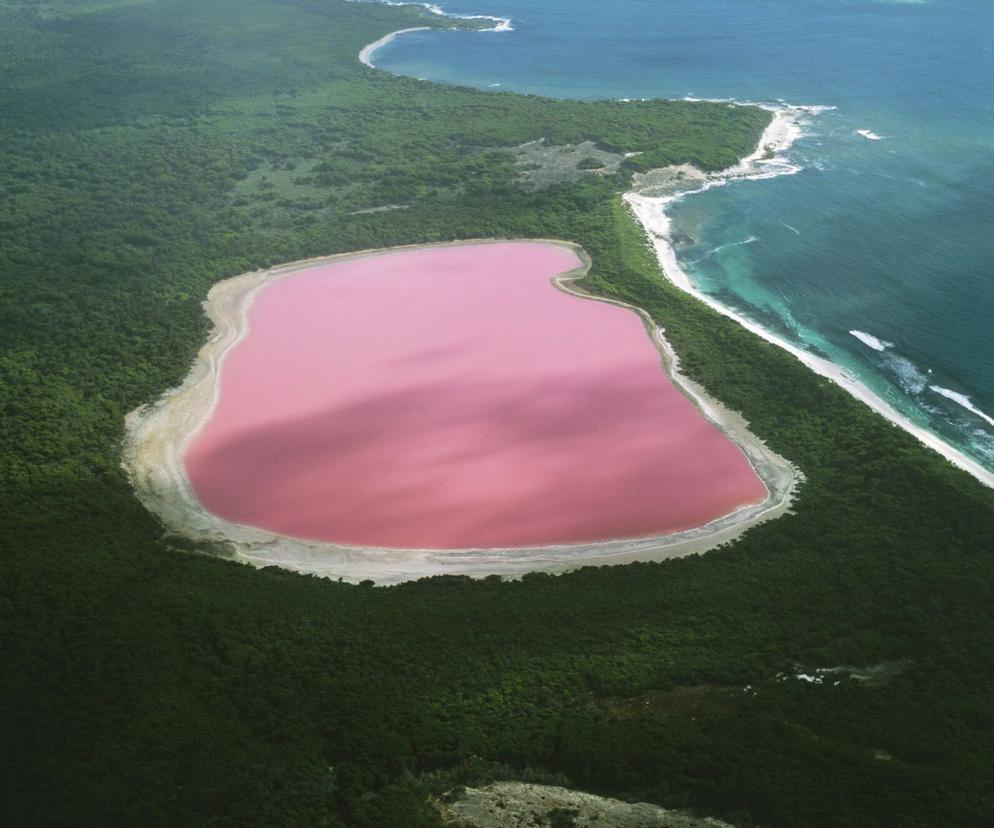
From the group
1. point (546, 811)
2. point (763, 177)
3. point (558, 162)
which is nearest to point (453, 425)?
point (546, 811)

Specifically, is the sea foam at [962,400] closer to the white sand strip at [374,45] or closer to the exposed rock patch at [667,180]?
the exposed rock patch at [667,180]

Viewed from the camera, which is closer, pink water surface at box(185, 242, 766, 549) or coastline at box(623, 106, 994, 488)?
pink water surface at box(185, 242, 766, 549)

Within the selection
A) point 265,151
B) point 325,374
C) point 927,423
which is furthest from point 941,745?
point 265,151

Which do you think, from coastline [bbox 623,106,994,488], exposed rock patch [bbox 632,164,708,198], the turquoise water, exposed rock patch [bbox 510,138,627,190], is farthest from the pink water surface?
exposed rock patch [bbox 632,164,708,198]

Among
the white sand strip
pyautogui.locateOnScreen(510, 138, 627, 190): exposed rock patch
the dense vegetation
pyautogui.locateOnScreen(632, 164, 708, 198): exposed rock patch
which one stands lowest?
the dense vegetation

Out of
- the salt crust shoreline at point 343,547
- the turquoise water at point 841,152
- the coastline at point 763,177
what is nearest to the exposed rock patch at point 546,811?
the salt crust shoreline at point 343,547

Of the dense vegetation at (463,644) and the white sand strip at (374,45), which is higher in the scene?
the white sand strip at (374,45)

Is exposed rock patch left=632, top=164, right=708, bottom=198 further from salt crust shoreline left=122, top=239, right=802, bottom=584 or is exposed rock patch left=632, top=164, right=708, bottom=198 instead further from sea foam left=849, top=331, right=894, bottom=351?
salt crust shoreline left=122, top=239, right=802, bottom=584

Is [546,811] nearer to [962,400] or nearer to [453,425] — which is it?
[453,425]
